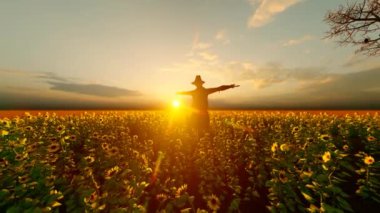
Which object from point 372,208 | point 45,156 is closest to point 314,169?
point 372,208

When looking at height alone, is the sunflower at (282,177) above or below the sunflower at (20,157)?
below

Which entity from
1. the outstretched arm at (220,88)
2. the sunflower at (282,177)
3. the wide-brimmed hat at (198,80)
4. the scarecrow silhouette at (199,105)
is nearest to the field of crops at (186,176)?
the sunflower at (282,177)

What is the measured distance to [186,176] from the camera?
8.21 metres

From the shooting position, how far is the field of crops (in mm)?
4395

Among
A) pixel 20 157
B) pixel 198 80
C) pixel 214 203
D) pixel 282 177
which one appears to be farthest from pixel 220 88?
pixel 20 157

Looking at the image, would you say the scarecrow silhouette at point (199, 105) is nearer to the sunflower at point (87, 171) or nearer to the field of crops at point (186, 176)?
the field of crops at point (186, 176)

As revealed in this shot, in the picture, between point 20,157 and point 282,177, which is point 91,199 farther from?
point 282,177

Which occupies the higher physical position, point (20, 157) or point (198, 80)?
point (198, 80)

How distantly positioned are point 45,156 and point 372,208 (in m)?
7.00

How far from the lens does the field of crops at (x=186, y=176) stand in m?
4.39

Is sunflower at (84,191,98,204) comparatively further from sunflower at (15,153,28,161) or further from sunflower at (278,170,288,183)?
sunflower at (278,170,288,183)

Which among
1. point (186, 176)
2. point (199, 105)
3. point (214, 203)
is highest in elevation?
point (199, 105)

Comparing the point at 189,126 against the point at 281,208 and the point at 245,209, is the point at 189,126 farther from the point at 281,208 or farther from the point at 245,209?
the point at 281,208

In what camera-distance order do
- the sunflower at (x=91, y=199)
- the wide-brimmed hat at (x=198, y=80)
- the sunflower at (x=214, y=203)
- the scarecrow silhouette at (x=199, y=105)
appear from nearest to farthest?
the sunflower at (x=91, y=199) < the sunflower at (x=214, y=203) < the scarecrow silhouette at (x=199, y=105) < the wide-brimmed hat at (x=198, y=80)
